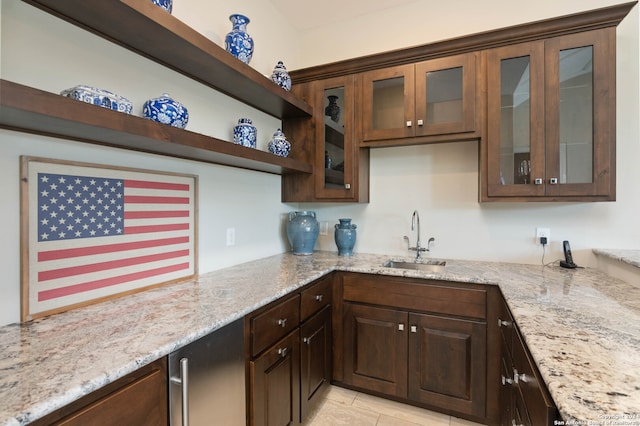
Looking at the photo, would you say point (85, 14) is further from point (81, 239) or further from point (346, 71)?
point (346, 71)

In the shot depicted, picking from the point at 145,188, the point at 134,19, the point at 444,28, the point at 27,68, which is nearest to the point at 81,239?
the point at 145,188

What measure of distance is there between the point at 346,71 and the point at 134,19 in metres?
1.56

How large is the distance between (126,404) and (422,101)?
2240 millimetres

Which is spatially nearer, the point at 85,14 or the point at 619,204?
the point at 85,14

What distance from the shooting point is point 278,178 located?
2.56 m

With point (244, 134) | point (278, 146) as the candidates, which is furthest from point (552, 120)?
point (244, 134)

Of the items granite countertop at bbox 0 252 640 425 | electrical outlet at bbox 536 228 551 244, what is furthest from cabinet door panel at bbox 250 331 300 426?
electrical outlet at bbox 536 228 551 244

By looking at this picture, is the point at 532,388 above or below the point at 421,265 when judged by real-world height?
below

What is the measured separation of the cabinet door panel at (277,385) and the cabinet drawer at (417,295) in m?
0.59

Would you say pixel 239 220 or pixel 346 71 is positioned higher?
pixel 346 71

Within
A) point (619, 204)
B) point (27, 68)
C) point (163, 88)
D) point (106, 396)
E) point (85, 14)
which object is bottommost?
point (106, 396)

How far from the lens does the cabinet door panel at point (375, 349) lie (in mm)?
1940

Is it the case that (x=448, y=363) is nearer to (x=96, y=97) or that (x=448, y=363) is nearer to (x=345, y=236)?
(x=345, y=236)

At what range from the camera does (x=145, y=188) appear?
1.44m
